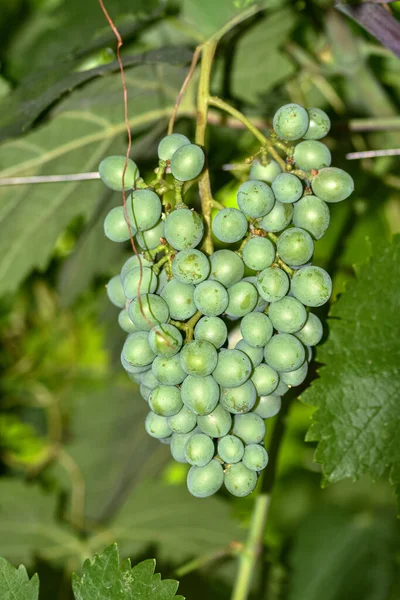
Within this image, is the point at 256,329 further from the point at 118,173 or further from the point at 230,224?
the point at 118,173

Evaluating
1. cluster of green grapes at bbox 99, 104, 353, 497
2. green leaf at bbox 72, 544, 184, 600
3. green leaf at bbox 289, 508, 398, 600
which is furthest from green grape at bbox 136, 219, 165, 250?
green leaf at bbox 289, 508, 398, 600

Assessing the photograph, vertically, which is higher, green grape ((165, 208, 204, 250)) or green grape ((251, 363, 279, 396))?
green grape ((165, 208, 204, 250))

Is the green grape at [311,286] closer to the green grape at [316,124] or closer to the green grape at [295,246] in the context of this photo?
the green grape at [295,246]

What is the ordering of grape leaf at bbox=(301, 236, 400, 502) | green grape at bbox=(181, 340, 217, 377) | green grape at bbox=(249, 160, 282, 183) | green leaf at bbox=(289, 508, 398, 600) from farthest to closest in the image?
green leaf at bbox=(289, 508, 398, 600) → grape leaf at bbox=(301, 236, 400, 502) → green grape at bbox=(249, 160, 282, 183) → green grape at bbox=(181, 340, 217, 377)

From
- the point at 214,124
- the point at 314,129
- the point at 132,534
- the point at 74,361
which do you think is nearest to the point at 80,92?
the point at 214,124

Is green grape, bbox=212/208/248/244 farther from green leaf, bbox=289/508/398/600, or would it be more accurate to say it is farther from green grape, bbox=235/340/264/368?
green leaf, bbox=289/508/398/600
